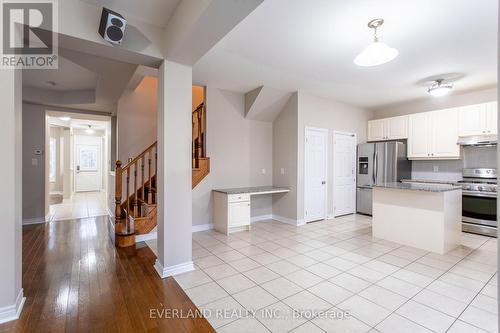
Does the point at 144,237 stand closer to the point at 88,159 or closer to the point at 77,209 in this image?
the point at 77,209

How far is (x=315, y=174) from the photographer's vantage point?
529cm

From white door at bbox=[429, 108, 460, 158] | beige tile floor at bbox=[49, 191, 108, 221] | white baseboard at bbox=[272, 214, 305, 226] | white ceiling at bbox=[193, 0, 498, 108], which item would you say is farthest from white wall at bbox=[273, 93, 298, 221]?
beige tile floor at bbox=[49, 191, 108, 221]

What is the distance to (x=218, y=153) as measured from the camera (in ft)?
15.9

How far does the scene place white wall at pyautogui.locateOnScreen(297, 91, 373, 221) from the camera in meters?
5.01

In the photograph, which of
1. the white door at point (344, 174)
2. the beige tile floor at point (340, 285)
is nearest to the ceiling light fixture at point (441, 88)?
the white door at point (344, 174)

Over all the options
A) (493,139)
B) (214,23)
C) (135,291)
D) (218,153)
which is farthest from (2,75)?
(493,139)

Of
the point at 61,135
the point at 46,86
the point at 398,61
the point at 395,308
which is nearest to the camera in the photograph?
the point at 395,308

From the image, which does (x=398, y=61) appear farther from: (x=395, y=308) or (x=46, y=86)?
(x=46, y=86)

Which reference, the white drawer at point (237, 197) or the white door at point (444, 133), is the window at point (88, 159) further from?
the white door at point (444, 133)

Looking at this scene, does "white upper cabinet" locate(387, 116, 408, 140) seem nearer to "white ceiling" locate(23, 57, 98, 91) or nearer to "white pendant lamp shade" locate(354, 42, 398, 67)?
"white pendant lamp shade" locate(354, 42, 398, 67)

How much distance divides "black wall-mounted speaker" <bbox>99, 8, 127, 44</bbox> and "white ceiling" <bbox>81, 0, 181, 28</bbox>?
22cm

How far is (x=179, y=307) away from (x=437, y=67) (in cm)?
495

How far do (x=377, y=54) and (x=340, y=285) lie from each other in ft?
8.37

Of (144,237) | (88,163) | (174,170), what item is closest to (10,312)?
(174,170)
